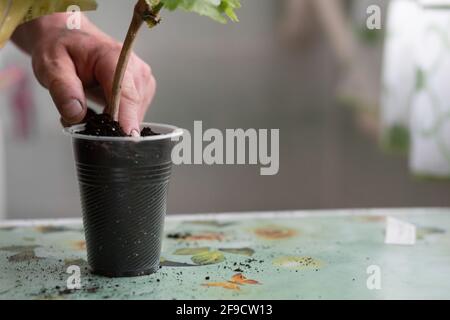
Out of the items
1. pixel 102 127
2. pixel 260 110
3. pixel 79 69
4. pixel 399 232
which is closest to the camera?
pixel 102 127

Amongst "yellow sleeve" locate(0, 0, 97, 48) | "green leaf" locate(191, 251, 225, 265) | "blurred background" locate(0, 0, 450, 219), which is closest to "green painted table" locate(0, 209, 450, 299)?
"green leaf" locate(191, 251, 225, 265)

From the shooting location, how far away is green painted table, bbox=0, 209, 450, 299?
839 mm

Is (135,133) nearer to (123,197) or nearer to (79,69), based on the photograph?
(123,197)

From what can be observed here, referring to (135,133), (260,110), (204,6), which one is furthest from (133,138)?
(260,110)

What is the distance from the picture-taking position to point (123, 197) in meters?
0.87

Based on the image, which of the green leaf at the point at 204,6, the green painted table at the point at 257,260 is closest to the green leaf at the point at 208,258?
the green painted table at the point at 257,260

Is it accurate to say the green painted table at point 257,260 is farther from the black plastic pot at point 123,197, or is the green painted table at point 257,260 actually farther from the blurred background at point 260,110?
the blurred background at point 260,110

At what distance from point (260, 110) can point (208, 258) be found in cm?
145

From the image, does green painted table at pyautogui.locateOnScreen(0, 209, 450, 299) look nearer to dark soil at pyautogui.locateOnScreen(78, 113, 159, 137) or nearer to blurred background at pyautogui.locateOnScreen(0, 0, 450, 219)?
dark soil at pyautogui.locateOnScreen(78, 113, 159, 137)

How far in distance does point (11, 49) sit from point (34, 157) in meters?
0.37

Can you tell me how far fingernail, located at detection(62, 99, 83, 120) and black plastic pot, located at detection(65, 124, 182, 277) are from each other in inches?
1.3

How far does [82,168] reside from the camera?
2.91 feet

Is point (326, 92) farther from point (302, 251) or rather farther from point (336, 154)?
point (302, 251)

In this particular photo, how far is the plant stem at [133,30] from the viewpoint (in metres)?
0.85
